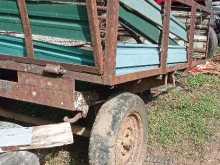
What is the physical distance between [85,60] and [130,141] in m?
1.06

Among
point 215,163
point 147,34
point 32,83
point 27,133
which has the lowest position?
point 215,163

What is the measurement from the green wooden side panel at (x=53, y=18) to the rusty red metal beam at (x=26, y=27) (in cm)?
4

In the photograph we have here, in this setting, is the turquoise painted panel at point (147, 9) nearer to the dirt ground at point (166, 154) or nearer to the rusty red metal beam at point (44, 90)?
the rusty red metal beam at point (44, 90)

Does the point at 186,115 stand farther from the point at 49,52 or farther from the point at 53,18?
the point at 53,18

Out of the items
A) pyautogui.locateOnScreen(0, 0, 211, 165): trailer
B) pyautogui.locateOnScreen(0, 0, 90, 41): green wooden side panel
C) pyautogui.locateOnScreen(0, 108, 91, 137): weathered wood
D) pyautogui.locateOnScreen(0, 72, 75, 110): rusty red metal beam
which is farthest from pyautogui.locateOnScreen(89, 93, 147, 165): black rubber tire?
pyautogui.locateOnScreen(0, 0, 90, 41): green wooden side panel

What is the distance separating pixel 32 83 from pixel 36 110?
2.02 meters

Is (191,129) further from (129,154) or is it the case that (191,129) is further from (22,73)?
(22,73)

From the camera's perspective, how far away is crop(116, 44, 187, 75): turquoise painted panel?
4.10 m

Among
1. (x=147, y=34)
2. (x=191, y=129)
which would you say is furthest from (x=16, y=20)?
(x=191, y=129)

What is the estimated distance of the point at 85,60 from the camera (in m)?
3.99

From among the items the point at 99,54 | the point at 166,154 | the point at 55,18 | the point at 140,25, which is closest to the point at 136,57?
the point at 140,25

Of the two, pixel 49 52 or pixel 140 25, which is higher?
pixel 140 25

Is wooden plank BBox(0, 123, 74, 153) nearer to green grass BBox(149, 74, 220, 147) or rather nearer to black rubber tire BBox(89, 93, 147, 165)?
black rubber tire BBox(89, 93, 147, 165)

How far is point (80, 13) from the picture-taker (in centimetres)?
385
